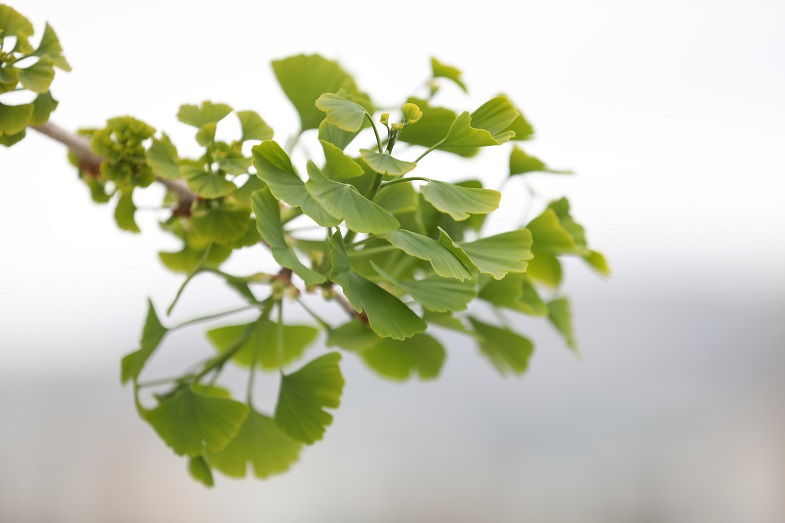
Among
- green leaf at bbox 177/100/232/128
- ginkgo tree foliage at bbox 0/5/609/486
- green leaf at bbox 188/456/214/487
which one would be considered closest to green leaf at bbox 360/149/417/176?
ginkgo tree foliage at bbox 0/5/609/486

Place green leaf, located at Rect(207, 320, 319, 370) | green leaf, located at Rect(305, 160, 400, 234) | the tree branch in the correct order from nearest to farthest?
green leaf, located at Rect(305, 160, 400, 234), the tree branch, green leaf, located at Rect(207, 320, 319, 370)

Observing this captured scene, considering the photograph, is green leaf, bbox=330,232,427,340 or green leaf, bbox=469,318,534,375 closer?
green leaf, bbox=330,232,427,340

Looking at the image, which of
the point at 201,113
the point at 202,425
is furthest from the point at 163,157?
the point at 202,425

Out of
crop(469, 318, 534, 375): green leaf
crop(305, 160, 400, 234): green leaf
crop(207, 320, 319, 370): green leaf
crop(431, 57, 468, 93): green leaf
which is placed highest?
crop(431, 57, 468, 93): green leaf

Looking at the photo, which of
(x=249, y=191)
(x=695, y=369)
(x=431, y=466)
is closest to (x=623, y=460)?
(x=695, y=369)

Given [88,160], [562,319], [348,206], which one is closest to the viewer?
[348,206]

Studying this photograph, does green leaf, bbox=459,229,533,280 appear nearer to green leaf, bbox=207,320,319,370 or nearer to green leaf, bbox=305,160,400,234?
green leaf, bbox=305,160,400,234

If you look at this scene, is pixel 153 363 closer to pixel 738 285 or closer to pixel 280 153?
pixel 738 285

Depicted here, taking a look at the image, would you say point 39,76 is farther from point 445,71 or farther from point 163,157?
point 445,71
